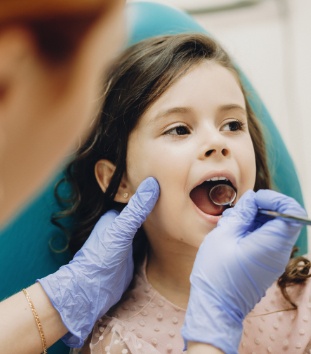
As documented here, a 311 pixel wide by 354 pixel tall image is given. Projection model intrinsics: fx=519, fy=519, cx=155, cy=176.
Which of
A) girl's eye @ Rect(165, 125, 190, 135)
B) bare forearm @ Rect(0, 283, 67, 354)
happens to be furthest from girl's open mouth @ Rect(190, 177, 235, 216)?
bare forearm @ Rect(0, 283, 67, 354)

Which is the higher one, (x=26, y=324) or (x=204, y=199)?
(x=204, y=199)

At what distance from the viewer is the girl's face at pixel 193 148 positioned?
939 mm

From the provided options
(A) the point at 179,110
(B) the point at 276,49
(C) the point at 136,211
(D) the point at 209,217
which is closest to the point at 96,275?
(C) the point at 136,211

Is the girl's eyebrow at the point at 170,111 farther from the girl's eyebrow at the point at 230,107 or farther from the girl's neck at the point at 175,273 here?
the girl's neck at the point at 175,273

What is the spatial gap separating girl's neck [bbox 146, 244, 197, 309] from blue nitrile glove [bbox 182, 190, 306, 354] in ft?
0.82

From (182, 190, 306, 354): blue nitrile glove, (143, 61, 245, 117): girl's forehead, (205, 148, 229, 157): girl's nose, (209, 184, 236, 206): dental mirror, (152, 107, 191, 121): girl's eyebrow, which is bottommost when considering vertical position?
(182, 190, 306, 354): blue nitrile glove

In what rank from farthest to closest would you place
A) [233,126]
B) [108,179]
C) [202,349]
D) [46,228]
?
[46,228] < [108,179] < [233,126] < [202,349]

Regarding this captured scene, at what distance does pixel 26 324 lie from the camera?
983 millimetres

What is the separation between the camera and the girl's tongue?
38.7 inches

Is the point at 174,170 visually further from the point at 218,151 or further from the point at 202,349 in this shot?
the point at 202,349

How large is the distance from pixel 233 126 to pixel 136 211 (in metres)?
0.26

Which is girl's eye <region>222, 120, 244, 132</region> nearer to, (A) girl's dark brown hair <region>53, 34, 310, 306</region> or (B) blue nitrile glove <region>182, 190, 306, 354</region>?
(A) girl's dark brown hair <region>53, 34, 310, 306</region>

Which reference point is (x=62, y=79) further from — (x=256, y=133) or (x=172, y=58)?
(x=256, y=133)

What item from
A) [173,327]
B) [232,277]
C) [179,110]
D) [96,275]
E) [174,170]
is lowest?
[173,327]
